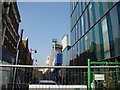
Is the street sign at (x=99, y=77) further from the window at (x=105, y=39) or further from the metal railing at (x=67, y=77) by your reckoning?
the window at (x=105, y=39)

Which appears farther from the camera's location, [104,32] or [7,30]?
[7,30]

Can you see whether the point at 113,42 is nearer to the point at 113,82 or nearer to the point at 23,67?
the point at 113,82

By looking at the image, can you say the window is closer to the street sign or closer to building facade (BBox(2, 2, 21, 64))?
the street sign

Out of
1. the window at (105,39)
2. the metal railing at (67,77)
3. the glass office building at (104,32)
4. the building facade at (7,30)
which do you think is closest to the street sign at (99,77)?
the metal railing at (67,77)

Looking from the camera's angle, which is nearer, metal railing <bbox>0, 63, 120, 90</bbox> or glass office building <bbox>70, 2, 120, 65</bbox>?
metal railing <bbox>0, 63, 120, 90</bbox>

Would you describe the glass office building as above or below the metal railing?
above

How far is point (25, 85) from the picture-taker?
540 centimetres

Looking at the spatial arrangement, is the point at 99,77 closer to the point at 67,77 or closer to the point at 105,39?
the point at 67,77

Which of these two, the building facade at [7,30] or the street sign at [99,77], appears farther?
the building facade at [7,30]

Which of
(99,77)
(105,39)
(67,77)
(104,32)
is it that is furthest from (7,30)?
(99,77)

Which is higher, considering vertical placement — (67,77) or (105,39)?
(105,39)

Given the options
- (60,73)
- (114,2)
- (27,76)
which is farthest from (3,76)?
(114,2)

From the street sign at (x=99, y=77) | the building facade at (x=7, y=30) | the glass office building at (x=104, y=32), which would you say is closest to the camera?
the street sign at (x=99, y=77)

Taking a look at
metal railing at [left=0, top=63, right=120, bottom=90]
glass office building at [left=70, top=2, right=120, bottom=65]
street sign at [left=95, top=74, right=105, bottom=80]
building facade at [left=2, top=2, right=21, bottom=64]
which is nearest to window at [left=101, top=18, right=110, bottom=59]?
glass office building at [left=70, top=2, right=120, bottom=65]
